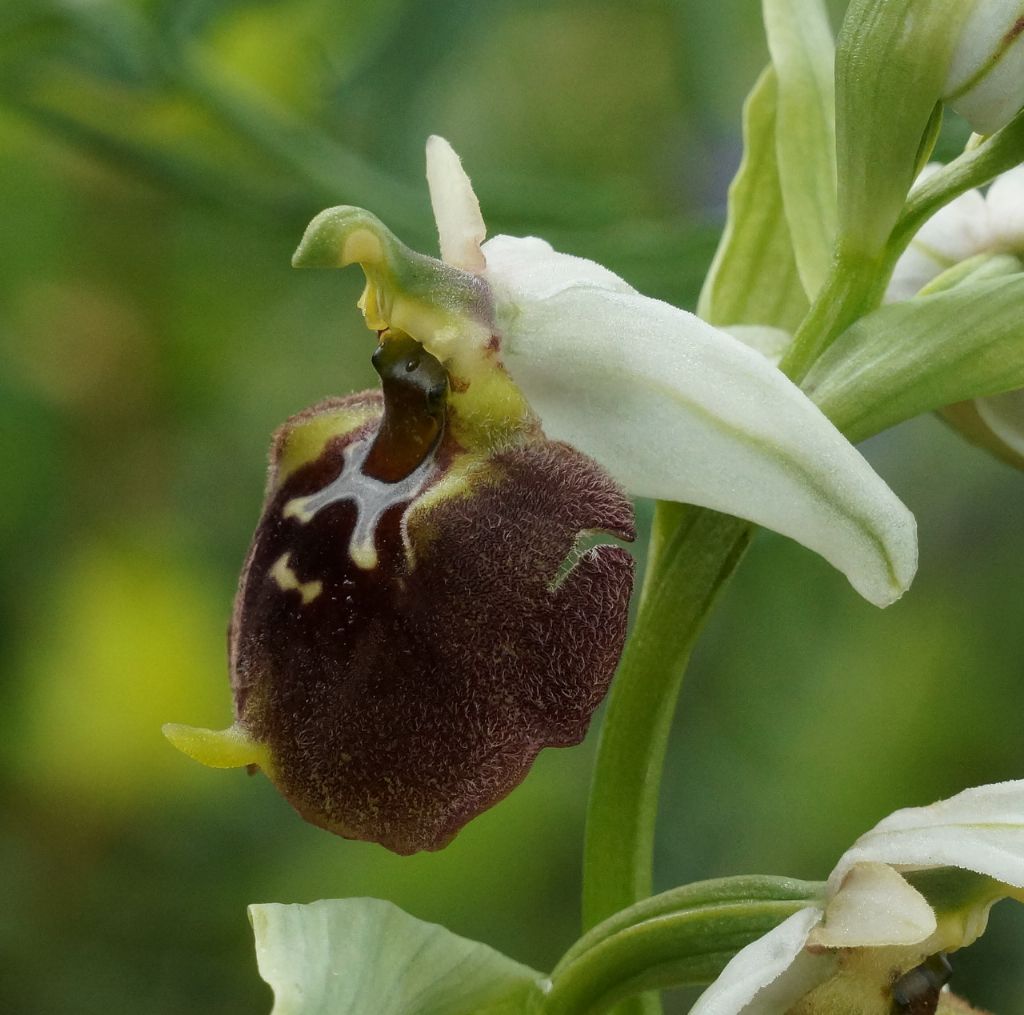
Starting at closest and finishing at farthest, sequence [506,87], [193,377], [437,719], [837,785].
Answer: [437,719] < [837,785] < [193,377] < [506,87]

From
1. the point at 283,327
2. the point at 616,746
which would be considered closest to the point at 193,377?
the point at 283,327

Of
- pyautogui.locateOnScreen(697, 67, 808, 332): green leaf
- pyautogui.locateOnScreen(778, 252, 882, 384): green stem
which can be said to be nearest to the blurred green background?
pyautogui.locateOnScreen(697, 67, 808, 332): green leaf

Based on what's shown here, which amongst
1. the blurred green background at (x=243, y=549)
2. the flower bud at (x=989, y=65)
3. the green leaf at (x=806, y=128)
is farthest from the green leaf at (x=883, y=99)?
the blurred green background at (x=243, y=549)

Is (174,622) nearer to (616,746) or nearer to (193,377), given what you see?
(193,377)

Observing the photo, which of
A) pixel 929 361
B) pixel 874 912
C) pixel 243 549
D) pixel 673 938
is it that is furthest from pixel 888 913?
pixel 243 549

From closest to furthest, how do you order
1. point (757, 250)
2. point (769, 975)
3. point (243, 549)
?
point (769, 975)
point (757, 250)
point (243, 549)

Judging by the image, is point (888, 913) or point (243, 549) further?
point (243, 549)

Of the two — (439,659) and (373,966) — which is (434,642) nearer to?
(439,659)

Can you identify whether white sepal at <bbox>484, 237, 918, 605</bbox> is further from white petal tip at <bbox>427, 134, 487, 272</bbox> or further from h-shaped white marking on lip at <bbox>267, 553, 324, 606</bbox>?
h-shaped white marking on lip at <bbox>267, 553, 324, 606</bbox>
